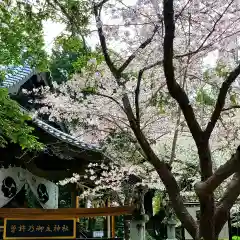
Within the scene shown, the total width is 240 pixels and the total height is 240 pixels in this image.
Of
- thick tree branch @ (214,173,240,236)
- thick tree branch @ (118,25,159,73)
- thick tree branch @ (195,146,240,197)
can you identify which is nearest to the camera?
thick tree branch @ (195,146,240,197)

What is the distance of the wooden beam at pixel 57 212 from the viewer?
7289 mm

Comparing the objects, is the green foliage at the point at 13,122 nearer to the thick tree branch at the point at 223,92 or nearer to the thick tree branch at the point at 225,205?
the thick tree branch at the point at 223,92

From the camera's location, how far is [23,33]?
6.65 meters

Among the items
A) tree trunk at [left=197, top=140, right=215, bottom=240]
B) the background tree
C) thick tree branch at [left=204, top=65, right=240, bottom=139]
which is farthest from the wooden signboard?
thick tree branch at [left=204, top=65, right=240, bottom=139]

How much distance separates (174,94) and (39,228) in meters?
3.67

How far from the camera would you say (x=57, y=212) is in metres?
7.44

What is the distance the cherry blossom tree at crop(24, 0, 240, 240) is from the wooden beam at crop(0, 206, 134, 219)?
120 centimetres

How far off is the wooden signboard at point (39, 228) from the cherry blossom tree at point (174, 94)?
1.83 meters

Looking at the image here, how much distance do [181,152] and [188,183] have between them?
3.42m

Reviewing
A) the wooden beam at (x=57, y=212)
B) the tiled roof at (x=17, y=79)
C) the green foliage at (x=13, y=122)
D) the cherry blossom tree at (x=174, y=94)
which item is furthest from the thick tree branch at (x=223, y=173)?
the tiled roof at (x=17, y=79)

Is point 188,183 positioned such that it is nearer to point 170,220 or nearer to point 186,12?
point 170,220

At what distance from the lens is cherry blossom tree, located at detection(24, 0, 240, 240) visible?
5.34m

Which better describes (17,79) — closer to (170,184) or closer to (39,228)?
(39,228)

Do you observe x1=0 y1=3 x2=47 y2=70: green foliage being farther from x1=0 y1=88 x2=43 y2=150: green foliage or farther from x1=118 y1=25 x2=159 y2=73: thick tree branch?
x1=118 y1=25 x2=159 y2=73: thick tree branch
